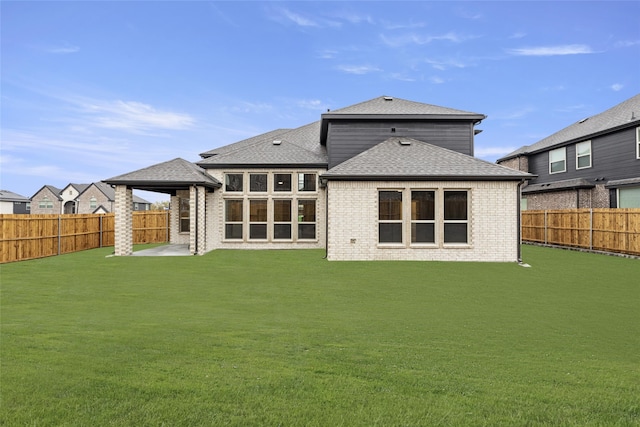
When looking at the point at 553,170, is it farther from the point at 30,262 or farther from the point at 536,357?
the point at 30,262

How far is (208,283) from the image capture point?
9992 millimetres

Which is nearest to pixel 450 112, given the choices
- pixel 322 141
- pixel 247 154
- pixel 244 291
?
pixel 322 141

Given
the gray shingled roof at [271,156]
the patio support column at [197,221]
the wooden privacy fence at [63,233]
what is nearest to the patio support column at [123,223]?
the patio support column at [197,221]

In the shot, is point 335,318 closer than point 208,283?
Yes

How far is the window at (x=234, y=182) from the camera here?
19.5 metres

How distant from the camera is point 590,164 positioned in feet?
76.5

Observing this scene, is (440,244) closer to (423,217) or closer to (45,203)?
(423,217)

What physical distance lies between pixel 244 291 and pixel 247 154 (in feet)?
40.1

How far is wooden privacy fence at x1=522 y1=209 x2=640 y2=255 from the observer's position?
16.3m

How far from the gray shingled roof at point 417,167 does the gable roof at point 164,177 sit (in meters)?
5.83

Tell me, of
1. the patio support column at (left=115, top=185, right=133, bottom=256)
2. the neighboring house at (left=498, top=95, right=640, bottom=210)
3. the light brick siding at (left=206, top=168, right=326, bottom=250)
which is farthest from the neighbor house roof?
the neighboring house at (left=498, top=95, right=640, bottom=210)

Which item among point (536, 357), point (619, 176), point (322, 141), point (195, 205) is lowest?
point (536, 357)

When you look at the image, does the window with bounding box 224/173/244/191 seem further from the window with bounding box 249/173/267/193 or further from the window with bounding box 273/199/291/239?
the window with bounding box 273/199/291/239

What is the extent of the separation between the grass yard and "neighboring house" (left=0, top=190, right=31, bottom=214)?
202ft
